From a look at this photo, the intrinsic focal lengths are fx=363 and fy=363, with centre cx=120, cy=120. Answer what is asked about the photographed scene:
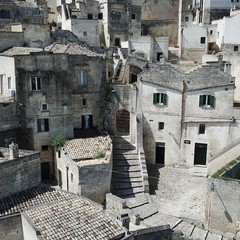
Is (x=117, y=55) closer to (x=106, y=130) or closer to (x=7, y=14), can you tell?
(x=106, y=130)

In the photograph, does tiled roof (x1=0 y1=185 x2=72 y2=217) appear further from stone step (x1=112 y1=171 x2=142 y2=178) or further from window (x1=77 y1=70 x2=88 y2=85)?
window (x1=77 y1=70 x2=88 y2=85)

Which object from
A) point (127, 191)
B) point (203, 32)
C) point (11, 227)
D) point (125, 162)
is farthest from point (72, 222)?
point (203, 32)

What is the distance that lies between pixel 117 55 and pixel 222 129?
51.0 feet

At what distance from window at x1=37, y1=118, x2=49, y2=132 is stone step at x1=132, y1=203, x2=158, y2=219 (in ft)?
32.3

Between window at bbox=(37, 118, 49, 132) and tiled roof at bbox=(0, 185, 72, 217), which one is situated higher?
window at bbox=(37, 118, 49, 132)

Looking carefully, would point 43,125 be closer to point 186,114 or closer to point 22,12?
point 186,114

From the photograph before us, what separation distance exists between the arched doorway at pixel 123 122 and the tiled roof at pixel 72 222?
42.6 feet

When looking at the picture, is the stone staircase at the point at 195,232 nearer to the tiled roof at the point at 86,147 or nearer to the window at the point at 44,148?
the tiled roof at the point at 86,147

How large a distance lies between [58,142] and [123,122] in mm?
8589

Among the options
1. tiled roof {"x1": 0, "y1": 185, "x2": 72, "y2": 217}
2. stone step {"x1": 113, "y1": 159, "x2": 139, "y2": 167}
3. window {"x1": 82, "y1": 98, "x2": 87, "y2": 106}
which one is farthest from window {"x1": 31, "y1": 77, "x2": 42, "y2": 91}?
stone step {"x1": 113, "y1": 159, "x2": 139, "y2": 167}

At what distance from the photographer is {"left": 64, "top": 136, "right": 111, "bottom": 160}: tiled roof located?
27.3m

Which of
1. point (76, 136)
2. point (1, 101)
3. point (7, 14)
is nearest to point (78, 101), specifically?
point (76, 136)

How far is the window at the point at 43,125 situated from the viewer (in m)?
29.2

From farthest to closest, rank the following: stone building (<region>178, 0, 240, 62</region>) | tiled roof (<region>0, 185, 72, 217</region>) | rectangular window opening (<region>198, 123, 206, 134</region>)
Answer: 1. stone building (<region>178, 0, 240, 62</region>)
2. rectangular window opening (<region>198, 123, 206, 134</region>)
3. tiled roof (<region>0, 185, 72, 217</region>)
